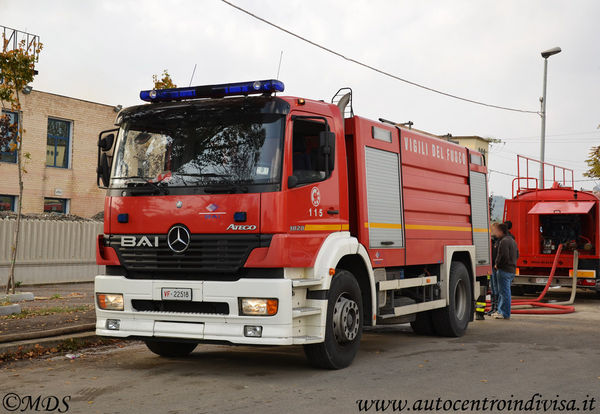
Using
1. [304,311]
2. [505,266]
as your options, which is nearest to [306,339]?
[304,311]

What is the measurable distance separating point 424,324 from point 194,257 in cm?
521

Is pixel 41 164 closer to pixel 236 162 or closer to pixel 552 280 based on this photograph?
pixel 552 280

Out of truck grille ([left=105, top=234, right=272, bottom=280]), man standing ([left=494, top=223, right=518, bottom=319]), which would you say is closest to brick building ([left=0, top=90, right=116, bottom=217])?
man standing ([left=494, top=223, right=518, bottom=319])

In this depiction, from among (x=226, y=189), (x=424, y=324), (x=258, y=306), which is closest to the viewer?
(x=258, y=306)

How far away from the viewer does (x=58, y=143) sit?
3078 cm

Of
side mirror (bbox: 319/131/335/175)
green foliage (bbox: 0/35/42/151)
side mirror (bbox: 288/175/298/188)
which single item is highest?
green foliage (bbox: 0/35/42/151)

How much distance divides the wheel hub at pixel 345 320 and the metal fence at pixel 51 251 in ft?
43.7

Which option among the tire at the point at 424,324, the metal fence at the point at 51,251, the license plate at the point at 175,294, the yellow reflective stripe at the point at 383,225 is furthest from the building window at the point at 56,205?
the license plate at the point at 175,294

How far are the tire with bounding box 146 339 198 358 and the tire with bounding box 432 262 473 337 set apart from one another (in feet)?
13.2

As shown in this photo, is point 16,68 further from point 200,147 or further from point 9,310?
point 200,147

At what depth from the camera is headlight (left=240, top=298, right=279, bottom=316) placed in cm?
720

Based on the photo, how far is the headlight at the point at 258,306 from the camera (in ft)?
23.6

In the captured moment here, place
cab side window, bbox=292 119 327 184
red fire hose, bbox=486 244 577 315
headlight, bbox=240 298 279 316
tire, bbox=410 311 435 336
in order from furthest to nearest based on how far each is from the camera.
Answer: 1. red fire hose, bbox=486 244 577 315
2. tire, bbox=410 311 435 336
3. cab side window, bbox=292 119 327 184
4. headlight, bbox=240 298 279 316

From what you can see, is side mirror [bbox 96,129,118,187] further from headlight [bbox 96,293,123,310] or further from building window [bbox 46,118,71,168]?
building window [bbox 46,118,71,168]
